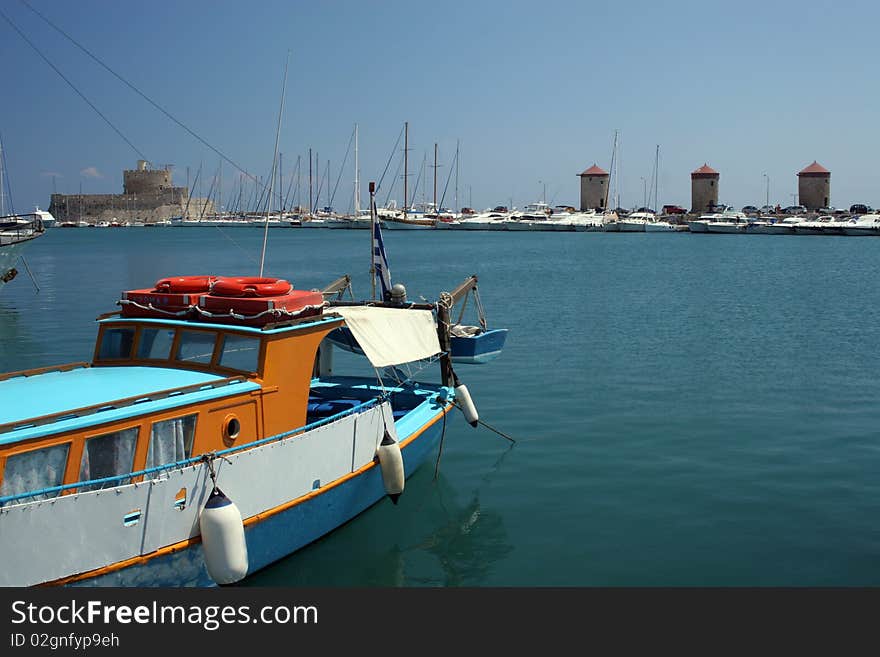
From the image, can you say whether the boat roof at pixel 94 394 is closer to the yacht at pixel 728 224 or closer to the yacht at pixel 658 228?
the yacht at pixel 728 224

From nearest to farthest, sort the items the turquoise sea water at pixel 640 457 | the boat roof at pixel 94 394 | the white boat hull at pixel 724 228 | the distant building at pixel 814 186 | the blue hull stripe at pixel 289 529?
the boat roof at pixel 94 394, the blue hull stripe at pixel 289 529, the turquoise sea water at pixel 640 457, the white boat hull at pixel 724 228, the distant building at pixel 814 186

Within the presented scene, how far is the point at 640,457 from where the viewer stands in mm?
15281

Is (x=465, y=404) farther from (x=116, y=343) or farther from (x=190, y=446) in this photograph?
(x=190, y=446)

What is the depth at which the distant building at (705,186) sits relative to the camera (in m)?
162

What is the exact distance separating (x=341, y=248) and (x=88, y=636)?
90.4 metres

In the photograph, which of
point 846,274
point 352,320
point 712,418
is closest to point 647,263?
point 846,274

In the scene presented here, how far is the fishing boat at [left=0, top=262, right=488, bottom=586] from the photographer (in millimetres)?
8086

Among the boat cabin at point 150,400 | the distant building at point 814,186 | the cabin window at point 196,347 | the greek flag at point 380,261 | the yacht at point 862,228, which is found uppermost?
the distant building at point 814,186

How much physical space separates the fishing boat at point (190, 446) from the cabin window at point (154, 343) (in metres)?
0.02

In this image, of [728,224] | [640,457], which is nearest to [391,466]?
[640,457]

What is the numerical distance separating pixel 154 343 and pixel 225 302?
1090mm

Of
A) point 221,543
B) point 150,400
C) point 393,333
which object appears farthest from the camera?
point 393,333

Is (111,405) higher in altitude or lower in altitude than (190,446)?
higher

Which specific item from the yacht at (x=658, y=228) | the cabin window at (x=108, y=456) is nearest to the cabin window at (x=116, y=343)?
the cabin window at (x=108, y=456)
